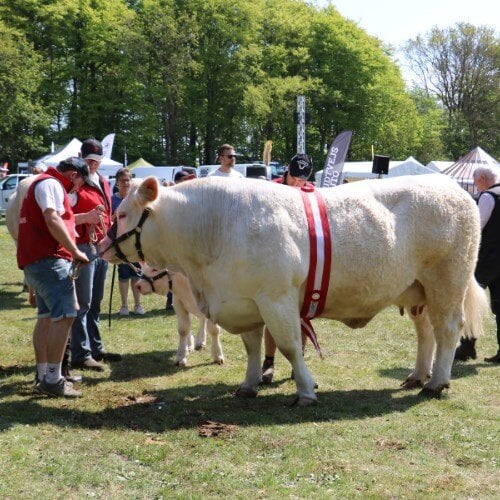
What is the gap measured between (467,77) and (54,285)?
2098 inches

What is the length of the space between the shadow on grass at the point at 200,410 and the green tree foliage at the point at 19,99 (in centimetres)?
3724

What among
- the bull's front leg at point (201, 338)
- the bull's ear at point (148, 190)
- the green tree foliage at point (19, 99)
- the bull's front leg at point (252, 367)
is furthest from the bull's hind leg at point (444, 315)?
the green tree foliage at point (19, 99)

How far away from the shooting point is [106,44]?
47.7 meters

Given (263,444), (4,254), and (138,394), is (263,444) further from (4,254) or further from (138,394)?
Result: (4,254)

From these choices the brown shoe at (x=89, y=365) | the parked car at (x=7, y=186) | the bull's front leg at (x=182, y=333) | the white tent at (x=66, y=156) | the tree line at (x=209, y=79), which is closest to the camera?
the brown shoe at (x=89, y=365)

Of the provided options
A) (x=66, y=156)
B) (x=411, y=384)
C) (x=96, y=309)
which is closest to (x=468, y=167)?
(x=66, y=156)

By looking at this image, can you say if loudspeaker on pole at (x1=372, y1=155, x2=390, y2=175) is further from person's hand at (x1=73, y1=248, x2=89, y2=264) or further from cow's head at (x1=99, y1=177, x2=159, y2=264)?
person's hand at (x1=73, y1=248, x2=89, y2=264)

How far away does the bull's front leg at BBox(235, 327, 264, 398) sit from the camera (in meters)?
6.74

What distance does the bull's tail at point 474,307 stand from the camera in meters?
7.19

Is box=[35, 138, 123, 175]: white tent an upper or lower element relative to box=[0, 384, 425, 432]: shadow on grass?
upper

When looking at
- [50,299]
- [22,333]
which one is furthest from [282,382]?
[22,333]

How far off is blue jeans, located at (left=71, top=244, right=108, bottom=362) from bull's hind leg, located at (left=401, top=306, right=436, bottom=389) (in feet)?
11.8

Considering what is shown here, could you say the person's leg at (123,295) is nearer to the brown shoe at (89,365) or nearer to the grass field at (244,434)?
the grass field at (244,434)

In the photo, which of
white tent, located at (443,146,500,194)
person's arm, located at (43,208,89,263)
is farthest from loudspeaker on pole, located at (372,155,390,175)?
person's arm, located at (43,208,89,263)
